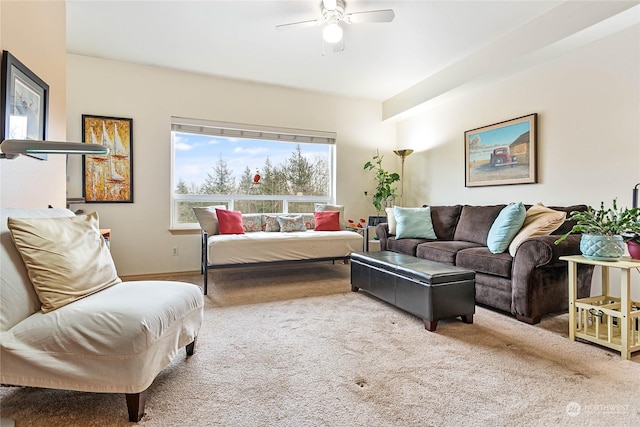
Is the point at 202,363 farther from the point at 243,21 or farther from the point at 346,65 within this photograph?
the point at 346,65

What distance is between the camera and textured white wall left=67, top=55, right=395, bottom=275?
12.5 feet

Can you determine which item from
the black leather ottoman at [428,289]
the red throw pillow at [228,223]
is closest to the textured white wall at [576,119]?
the black leather ottoman at [428,289]

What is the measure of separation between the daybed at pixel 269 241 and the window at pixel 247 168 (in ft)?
1.56

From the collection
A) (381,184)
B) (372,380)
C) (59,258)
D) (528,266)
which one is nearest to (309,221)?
(381,184)

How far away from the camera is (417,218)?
408 cm

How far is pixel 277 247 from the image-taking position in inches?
145

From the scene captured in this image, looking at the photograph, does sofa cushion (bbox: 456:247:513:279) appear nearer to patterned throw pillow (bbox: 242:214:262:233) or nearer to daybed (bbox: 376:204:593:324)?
daybed (bbox: 376:204:593:324)

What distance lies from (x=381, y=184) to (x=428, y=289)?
3.02 m

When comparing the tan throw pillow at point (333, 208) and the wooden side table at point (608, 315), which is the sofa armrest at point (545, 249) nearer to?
the wooden side table at point (608, 315)

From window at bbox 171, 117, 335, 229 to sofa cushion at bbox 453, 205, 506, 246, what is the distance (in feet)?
6.98

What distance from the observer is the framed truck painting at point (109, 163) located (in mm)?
3801

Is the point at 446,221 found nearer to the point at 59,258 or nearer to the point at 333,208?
the point at 333,208

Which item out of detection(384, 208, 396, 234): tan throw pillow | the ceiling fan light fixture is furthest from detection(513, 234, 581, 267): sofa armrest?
the ceiling fan light fixture

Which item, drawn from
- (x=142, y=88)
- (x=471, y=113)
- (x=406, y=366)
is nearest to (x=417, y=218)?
(x=471, y=113)
